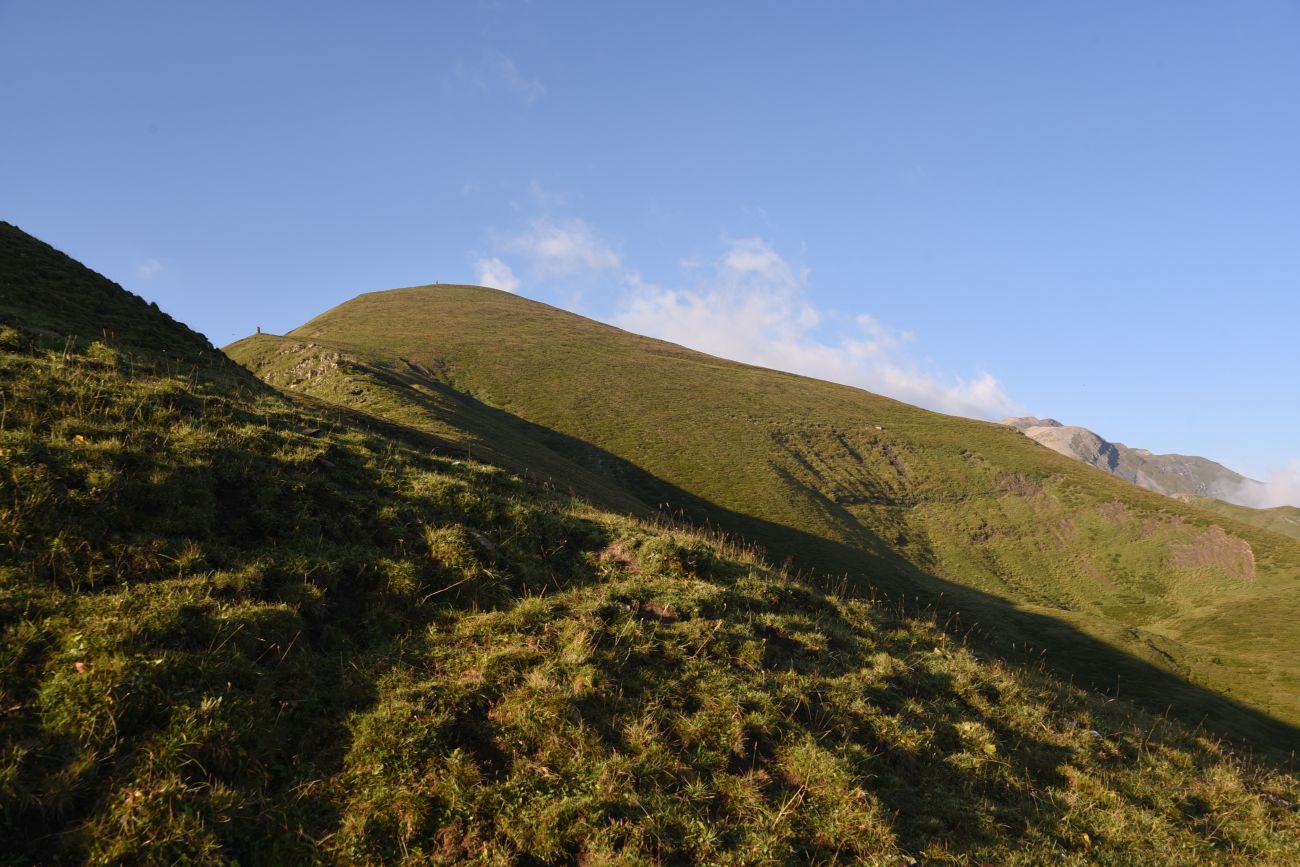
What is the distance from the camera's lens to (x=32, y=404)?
12.6m

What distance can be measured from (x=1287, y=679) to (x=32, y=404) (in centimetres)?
6360

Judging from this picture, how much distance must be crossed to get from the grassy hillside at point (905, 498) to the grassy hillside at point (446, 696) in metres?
23.1

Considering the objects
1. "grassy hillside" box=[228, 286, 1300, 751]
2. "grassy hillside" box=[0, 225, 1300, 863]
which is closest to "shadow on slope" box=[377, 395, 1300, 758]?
"grassy hillside" box=[228, 286, 1300, 751]

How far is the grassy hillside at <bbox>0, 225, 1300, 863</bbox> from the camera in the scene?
7.25m

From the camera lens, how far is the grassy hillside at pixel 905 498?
135 feet

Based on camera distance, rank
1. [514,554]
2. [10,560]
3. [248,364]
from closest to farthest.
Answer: [10,560], [514,554], [248,364]

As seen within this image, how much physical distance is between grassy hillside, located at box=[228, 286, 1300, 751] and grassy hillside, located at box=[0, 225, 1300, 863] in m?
23.1

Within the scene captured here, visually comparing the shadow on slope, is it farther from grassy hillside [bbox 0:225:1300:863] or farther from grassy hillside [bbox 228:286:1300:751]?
grassy hillside [bbox 0:225:1300:863]

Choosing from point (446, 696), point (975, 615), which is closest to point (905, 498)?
point (975, 615)

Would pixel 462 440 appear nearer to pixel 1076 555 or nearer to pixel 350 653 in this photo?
pixel 350 653

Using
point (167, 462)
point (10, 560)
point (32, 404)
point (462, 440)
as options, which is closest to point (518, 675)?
point (10, 560)

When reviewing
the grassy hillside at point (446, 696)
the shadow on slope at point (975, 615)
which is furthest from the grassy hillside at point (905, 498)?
the grassy hillside at point (446, 696)

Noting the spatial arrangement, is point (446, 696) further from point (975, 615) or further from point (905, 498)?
point (905, 498)

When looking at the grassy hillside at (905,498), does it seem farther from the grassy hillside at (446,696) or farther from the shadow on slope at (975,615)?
the grassy hillside at (446,696)
